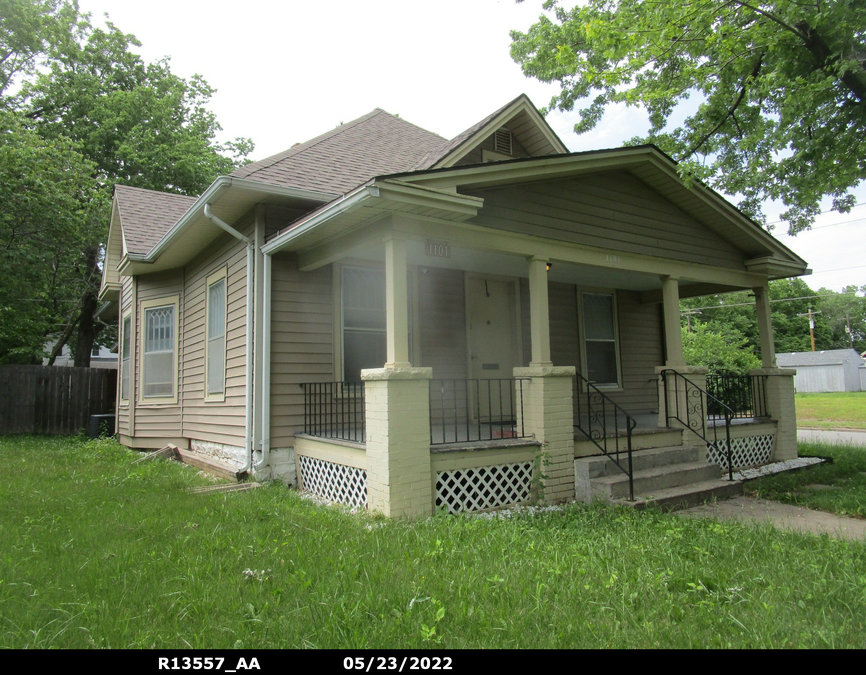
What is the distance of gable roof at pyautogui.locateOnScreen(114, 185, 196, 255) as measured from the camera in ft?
34.1

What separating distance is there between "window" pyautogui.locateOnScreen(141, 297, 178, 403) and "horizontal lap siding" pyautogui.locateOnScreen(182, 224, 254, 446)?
578 millimetres

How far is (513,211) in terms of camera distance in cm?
652

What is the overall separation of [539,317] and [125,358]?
948 centimetres

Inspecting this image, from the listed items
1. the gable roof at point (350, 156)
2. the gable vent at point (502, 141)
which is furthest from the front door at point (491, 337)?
the gable roof at point (350, 156)

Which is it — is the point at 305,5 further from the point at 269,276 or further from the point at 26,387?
the point at 26,387

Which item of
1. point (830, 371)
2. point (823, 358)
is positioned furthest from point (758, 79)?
point (823, 358)

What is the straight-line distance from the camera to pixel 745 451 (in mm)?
8555

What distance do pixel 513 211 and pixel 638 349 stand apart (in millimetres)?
5564

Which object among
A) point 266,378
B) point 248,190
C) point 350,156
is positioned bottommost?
point 266,378

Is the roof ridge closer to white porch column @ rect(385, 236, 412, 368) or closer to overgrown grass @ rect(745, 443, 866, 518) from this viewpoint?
white porch column @ rect(385, 236, 412, 368)

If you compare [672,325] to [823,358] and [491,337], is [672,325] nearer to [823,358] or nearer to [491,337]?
[491,337]

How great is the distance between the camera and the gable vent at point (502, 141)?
8.34 metres

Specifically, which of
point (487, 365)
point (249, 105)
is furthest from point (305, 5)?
point (249, 105)

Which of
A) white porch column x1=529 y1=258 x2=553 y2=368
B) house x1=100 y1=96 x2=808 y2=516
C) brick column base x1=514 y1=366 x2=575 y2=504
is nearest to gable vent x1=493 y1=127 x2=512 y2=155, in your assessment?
house x1=100 y1=96 x2=808 y2=516
